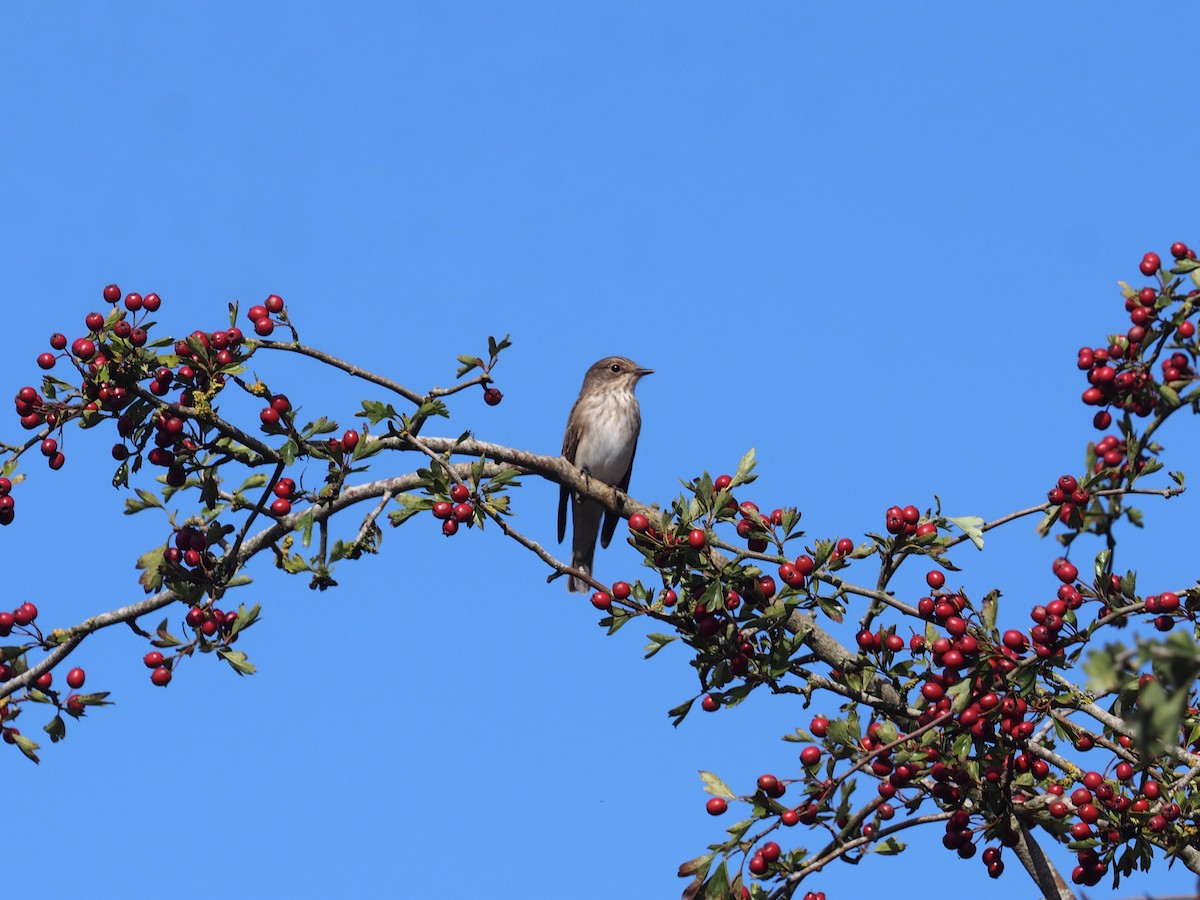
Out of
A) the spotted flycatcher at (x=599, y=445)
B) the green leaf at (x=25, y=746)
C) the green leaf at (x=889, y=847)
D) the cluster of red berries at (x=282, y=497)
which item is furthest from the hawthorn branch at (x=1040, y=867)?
the spotted flycatcher at (x=599, y=445)

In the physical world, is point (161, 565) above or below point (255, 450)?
below

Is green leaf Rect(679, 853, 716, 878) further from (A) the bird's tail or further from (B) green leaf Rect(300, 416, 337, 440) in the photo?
(A) the bird's tail

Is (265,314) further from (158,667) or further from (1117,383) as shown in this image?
(1117,383)

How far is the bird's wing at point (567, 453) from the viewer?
45.1 ft

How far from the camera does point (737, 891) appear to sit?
19.3 feet

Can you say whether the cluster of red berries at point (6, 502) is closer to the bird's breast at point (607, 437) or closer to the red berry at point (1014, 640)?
the red berry at point (1014, 640)

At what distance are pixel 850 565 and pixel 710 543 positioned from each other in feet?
2.28

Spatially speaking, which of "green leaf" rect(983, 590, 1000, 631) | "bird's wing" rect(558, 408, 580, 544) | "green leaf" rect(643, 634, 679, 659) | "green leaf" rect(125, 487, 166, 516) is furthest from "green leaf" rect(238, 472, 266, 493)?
"bird's wing" rect(558, 408, 580, 544)

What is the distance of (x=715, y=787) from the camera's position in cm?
609

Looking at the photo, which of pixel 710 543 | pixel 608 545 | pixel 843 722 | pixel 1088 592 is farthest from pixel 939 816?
pixel 608 545

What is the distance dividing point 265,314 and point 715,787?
10.4 ft

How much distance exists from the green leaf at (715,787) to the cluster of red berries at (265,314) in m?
3.04

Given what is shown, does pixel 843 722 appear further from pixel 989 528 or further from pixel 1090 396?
pixel 1090 396

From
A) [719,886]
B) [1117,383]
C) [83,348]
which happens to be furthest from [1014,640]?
[83,348]
